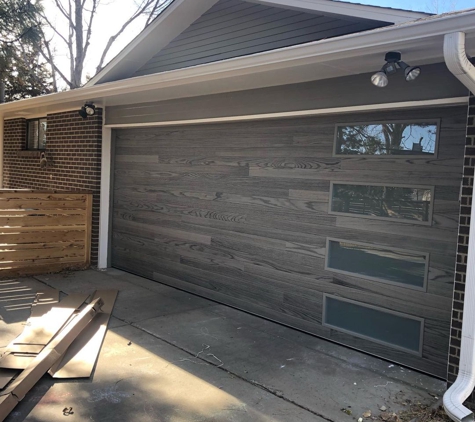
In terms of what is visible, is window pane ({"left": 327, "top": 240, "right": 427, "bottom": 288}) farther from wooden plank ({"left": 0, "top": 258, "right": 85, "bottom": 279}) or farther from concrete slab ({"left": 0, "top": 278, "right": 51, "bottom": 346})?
wooden plank ({"left": 0, "top": 258, "right": 85, "bottom": 279})

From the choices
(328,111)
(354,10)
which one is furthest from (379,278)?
Result: (354,10)

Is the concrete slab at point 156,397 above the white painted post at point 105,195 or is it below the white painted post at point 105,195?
below

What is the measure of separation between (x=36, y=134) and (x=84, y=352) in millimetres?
7246

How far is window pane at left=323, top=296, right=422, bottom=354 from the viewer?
4.22 m

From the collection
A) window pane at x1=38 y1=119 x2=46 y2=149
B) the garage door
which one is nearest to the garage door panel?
the garage door

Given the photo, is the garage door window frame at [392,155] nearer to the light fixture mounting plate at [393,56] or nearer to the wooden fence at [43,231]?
the light fixture mounting plate at [393,56]

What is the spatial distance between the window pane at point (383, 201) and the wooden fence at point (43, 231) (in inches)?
174

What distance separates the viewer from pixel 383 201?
442 cm

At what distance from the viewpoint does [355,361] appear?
4.34m

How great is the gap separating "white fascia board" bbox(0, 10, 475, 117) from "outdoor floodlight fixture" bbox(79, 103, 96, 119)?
914 mm

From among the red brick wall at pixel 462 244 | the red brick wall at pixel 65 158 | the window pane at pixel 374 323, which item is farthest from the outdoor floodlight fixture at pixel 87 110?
the red brick wall at pixel 462 244

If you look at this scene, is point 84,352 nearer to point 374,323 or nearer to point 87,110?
point 374,323

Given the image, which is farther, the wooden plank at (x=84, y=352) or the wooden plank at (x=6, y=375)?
the wooden plank at (x=84, y=352)

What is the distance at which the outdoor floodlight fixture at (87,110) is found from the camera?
Answer: 293 inches
